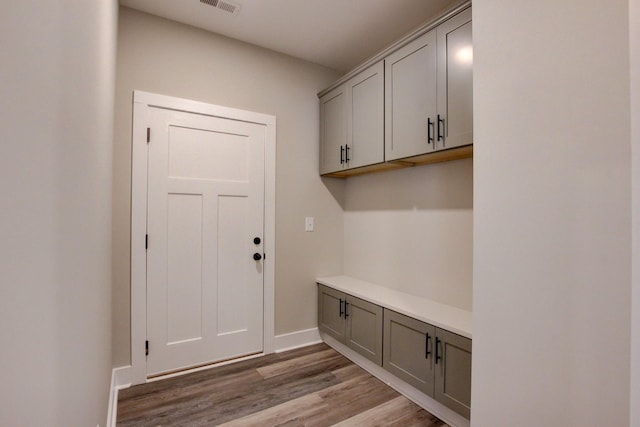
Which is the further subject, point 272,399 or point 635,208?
point 272,399

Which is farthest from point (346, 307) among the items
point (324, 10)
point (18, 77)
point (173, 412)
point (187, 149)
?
point (18, 77)

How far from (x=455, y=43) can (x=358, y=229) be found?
180cm

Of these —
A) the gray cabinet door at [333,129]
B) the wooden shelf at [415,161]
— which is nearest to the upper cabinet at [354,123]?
the gray cabinet door at [333,129]

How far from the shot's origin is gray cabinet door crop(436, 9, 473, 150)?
1819mm

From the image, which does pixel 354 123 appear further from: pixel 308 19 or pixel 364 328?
pixel 364 328

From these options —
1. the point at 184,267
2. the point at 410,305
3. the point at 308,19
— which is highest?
the point at 308,19

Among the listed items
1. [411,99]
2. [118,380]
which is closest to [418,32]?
[411,99]

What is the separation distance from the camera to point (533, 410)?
1.18 meters

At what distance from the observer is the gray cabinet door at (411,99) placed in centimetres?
205

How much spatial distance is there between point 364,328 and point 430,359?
0.64 metres

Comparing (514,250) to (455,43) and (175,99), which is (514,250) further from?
(175,99)

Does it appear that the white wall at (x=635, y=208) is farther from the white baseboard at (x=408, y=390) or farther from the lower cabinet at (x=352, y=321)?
the lower cabinet at (x=352, y=321)

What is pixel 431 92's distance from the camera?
2.04 m

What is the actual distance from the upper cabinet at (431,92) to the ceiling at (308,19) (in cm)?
39
